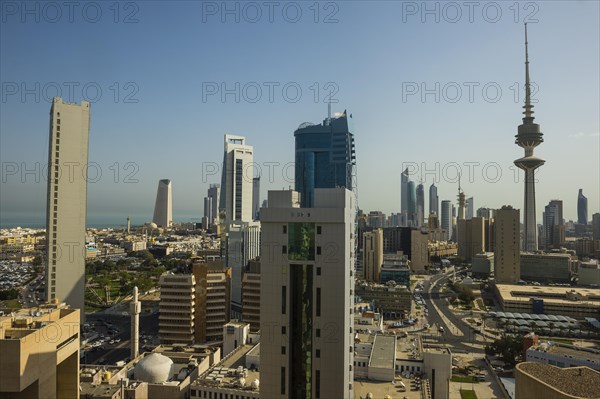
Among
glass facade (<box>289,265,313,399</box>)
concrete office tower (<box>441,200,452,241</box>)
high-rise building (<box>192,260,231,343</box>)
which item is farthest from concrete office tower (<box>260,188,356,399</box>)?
concrete office tower (<box>441,200,452,241</box>)

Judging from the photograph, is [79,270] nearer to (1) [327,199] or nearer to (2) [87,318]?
(2) [87,318]

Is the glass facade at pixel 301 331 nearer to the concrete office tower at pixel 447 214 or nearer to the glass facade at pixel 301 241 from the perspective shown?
the glass facade at pixel 301 241

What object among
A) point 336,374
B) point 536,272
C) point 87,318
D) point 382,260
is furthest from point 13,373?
point 536,272

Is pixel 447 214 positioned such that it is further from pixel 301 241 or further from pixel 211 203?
pixel 301 241

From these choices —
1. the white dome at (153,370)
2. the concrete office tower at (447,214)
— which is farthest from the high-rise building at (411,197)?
the white dome at (153,370)

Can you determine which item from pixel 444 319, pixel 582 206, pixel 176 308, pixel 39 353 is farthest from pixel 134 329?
pixel 582 206

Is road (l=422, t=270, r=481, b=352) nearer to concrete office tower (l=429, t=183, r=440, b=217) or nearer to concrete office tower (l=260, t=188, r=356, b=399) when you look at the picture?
concrete office tower (l=260, t=188, r=356, b=399)

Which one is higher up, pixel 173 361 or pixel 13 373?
pixel 13 373
